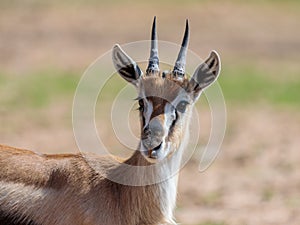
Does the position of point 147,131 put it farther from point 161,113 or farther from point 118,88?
point 118,88

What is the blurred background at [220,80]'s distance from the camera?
1302 centimetres

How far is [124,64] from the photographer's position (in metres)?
8.94

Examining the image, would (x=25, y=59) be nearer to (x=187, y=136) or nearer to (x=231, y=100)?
(x=231, y=100)

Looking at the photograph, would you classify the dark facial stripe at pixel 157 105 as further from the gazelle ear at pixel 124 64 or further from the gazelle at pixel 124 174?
the gazelle ear at pixel 124 64

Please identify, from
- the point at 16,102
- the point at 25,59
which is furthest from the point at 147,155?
the point at 25,59

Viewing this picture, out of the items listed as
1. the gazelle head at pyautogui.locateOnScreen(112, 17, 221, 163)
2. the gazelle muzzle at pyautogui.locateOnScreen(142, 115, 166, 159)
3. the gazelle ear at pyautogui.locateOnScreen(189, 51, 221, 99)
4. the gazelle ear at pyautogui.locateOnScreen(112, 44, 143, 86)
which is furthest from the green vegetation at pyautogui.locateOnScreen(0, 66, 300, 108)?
the gazelle muzzle at pyautogui.locateOnScreen(142, 115, 166, 159)

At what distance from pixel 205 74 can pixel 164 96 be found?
569 millimetres

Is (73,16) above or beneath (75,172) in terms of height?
above

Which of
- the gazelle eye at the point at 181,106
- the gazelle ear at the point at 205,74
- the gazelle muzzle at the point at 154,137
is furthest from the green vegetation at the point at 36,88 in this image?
the gazelle muzzle at the point at 154,137

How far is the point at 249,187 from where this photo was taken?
43.8ft

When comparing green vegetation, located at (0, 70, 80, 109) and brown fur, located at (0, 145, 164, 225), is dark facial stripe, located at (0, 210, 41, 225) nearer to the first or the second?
brown fur, located at (0, 145, 164, 225)

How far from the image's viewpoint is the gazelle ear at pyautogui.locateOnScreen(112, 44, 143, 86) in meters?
8.86

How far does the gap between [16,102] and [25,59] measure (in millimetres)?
5327

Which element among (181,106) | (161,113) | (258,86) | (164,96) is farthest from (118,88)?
(161,113)
